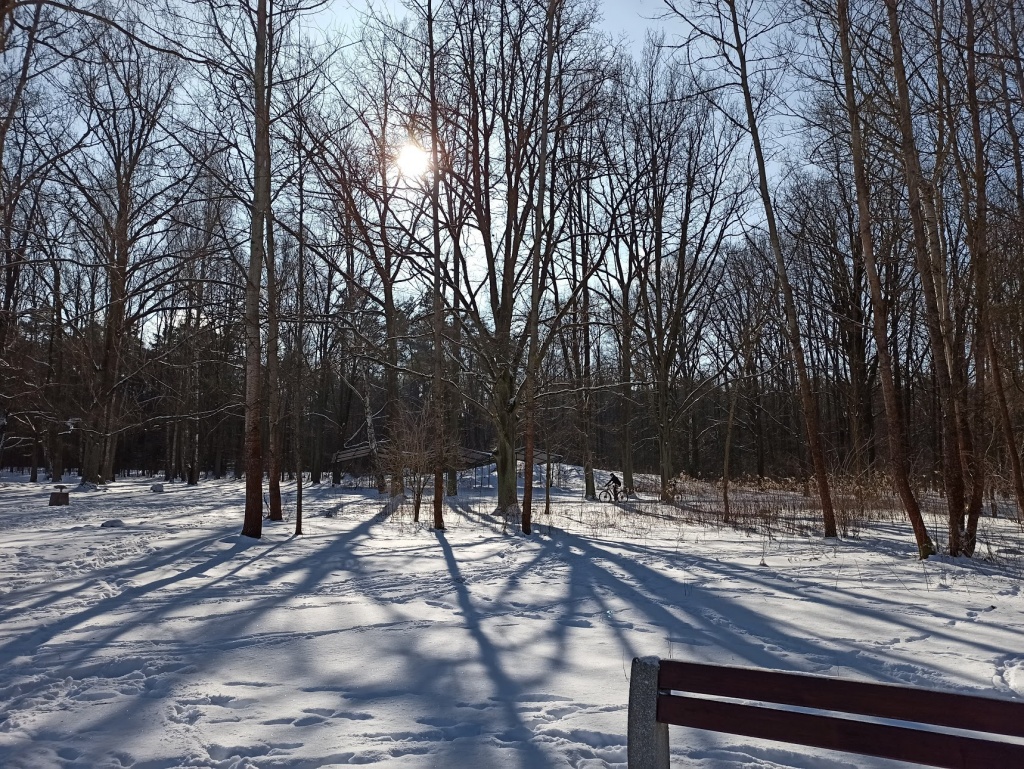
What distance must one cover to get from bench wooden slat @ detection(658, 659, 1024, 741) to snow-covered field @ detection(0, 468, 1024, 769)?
4.55ft

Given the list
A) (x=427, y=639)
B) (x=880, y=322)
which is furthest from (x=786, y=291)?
(x=427, y=639)

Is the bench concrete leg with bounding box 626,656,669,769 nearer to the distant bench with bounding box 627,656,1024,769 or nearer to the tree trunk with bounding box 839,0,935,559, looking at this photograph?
the distant bench with bounding box 627,656,1024,769

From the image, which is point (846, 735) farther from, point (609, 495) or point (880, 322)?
point (609, 495)

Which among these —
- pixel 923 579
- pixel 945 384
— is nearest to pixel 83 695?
pixel 923 579

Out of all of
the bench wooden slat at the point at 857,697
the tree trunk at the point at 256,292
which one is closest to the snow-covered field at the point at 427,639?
the tree trunk at the point at 256,292

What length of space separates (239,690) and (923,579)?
7.46m

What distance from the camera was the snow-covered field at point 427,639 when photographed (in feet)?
11.5

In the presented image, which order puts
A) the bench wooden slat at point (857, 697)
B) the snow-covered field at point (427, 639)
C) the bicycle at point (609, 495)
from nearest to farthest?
the bench wooden slat at point (857, 697), the snow-covered field at point (427, 639), the bicycle at point (609, 495)

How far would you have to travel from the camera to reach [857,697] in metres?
1.97

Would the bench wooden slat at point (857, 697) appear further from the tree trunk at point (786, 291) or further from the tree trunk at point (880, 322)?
the tree trunk at point (786, 291)

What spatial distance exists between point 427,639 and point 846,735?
154 inches

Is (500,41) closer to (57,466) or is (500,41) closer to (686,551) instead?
(686,551)

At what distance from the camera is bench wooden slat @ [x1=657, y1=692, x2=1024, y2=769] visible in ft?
6.08

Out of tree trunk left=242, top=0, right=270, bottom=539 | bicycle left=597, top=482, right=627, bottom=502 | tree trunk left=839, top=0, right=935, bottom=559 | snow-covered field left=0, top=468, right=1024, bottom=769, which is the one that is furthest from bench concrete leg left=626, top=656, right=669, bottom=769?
bicycle left=597, top=482, right=627, bottom=502
